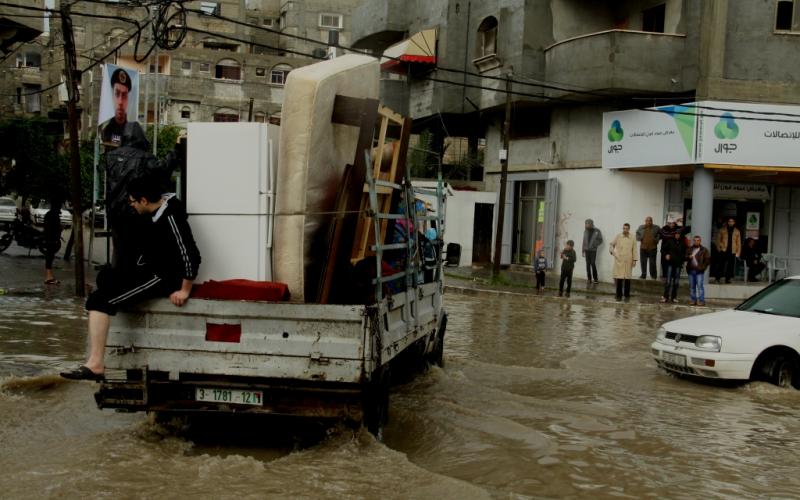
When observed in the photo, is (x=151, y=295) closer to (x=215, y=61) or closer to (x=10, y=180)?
(x=10, y=180)

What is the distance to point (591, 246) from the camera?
25.9 meters

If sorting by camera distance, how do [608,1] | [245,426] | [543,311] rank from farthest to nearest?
1. [608,1]
2. [543,311]
3. [245,426]

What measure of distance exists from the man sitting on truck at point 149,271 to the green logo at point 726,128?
2026 centimetres

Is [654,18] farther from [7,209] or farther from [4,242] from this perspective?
[7,209]

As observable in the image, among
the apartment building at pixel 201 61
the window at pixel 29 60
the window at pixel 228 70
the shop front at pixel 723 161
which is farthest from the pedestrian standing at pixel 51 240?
the window at pixel 29 60

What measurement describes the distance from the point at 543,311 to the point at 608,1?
1410cm

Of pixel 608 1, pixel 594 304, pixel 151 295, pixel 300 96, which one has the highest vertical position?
pixel 608 1

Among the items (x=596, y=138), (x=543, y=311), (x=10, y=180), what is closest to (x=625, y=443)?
(x=543, y=311)

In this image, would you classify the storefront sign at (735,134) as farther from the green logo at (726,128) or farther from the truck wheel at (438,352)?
the truck wheel at (438,352)

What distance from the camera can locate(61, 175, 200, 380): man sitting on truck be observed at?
249 inches

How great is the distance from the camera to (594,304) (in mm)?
21266

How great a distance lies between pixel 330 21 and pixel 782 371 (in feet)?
211

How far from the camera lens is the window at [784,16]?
24.8m

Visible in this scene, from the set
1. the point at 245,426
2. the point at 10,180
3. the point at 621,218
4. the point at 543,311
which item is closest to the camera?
the point at 245,426
